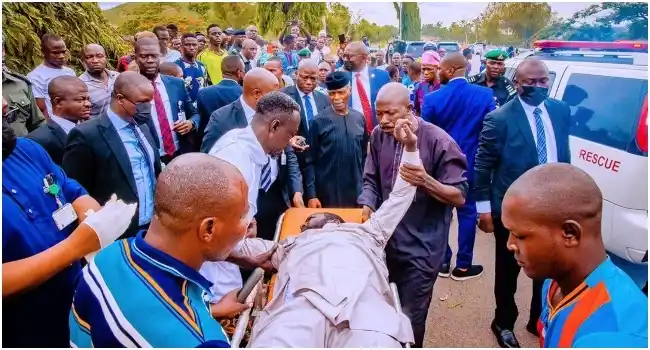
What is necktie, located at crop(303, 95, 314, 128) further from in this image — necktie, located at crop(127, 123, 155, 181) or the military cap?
necktie, located at crop(127, 123, 155, 181)

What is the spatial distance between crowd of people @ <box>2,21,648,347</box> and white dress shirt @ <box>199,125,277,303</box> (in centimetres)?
1

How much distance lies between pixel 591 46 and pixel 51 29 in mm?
6857

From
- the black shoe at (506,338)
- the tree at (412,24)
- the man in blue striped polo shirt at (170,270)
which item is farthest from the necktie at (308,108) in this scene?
the tree at (412,24)

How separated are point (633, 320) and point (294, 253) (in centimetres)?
188

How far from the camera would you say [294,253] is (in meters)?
2.87

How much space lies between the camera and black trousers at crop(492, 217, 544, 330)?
3.46 meters

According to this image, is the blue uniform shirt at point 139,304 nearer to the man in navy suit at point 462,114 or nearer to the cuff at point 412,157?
the cuff at point 412,157

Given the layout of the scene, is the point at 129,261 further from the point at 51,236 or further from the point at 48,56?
the point at 48,56

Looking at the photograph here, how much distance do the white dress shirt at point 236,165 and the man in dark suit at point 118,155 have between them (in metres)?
0.60

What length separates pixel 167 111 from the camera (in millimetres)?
4984

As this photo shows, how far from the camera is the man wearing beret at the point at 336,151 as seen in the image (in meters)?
4.45

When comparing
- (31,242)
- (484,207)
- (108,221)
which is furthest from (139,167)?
(484,207)

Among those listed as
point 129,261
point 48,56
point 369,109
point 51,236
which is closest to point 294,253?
point 51,236

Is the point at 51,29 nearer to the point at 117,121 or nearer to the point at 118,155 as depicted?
the point at 117,121
